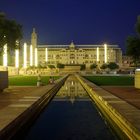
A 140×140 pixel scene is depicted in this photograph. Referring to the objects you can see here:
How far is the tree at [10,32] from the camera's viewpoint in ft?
105

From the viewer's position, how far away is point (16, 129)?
12.0 meters

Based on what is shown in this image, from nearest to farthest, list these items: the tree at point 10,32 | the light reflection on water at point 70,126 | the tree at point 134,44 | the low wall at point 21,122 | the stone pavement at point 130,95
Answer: the low wall at point 21,122, the light reflection on water at point 70,126, the stone pavement at point 130,95, the tree at point 134,44, the tree at point 10,32

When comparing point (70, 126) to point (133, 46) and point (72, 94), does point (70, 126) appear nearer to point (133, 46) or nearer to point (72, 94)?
point (72, 94)

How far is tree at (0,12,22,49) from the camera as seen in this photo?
105ft

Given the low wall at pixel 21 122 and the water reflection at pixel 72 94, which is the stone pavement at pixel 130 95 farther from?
the low wall at pixel 21 122

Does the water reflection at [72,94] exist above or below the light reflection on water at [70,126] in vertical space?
above

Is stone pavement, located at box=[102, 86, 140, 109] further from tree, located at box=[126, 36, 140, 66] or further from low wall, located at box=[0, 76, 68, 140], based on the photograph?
low wall, located at box=[0, 76, 68, 140]

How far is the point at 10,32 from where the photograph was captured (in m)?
32.8

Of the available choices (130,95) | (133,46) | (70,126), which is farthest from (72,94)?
(70,126)

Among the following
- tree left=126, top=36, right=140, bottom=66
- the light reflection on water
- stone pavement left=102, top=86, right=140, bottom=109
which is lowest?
the light reflection on water

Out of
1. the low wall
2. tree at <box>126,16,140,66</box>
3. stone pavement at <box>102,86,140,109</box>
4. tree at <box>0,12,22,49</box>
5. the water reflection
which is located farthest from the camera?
tree at <box>0,12,22,49</box>

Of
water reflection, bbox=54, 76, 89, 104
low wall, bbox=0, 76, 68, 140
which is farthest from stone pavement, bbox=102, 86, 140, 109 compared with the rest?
low wall, bbox=0, 76, 68, 140

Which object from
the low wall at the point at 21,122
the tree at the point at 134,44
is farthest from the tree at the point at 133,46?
the low wall at the point at 21,122

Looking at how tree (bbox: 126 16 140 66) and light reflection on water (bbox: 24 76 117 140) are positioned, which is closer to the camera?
light reflection on water (bbox: 24 76 117 140)
